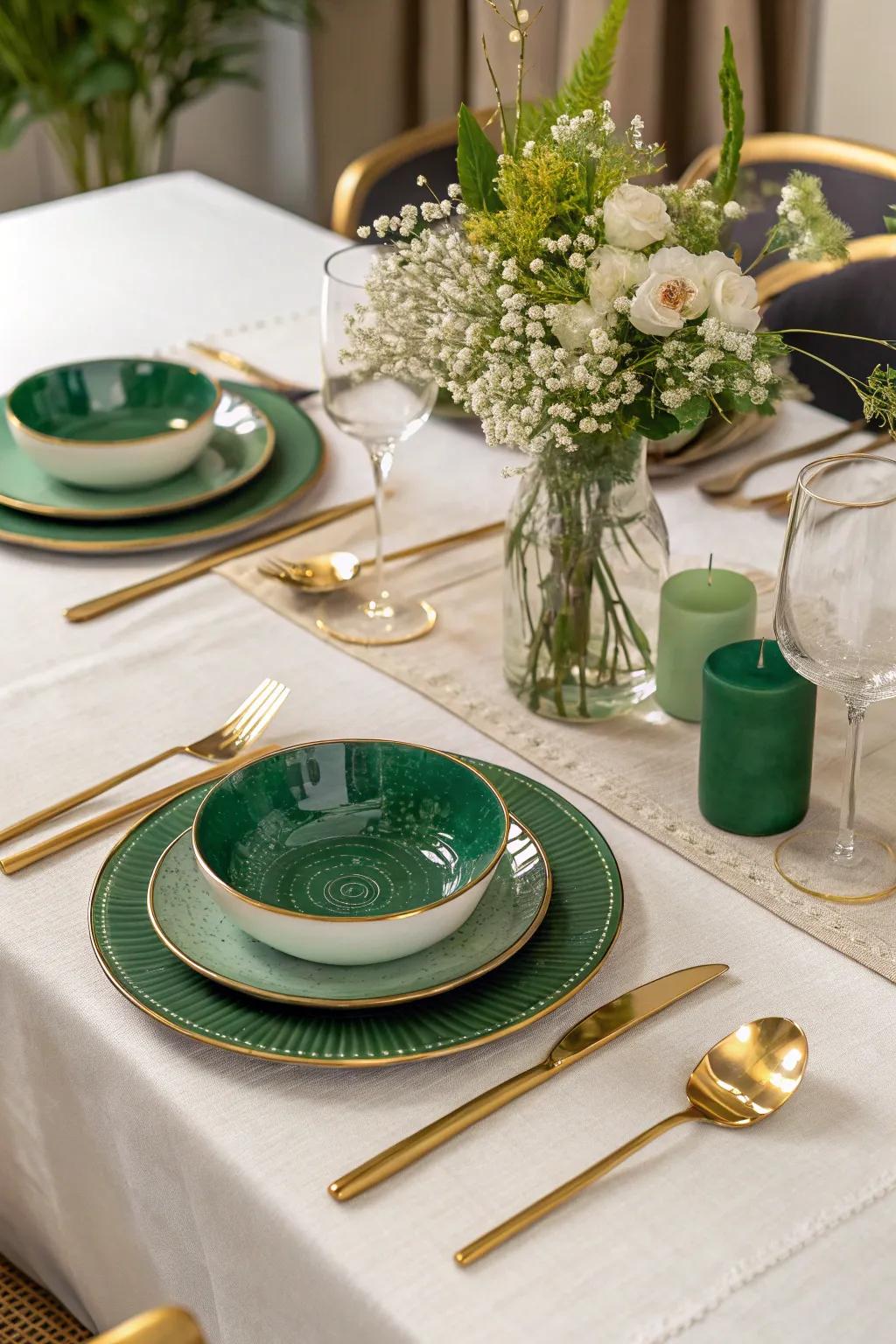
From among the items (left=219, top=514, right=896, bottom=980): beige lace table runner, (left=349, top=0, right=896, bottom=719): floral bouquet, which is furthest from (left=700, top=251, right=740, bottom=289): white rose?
(left=219, top=514, right=896, bottom=980): beige lace table runner

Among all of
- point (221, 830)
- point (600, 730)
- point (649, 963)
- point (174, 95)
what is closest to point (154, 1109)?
point (221, 830)

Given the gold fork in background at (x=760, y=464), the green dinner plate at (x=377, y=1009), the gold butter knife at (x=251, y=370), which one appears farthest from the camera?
the gold butter knife at (x=251, y=370)

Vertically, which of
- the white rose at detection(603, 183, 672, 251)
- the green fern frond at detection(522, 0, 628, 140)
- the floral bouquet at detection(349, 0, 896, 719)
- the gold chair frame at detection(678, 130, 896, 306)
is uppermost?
the green fern frond at detection(522, 0, 628, 140)

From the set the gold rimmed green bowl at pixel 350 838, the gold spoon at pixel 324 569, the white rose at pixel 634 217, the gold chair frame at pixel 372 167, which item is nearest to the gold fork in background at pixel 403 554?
the gold spoon at pixel 324 569

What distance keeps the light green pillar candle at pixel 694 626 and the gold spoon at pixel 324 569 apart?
293 mm

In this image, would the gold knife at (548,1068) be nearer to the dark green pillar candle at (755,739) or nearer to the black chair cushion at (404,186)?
the dark green pillar candle at (755,739)

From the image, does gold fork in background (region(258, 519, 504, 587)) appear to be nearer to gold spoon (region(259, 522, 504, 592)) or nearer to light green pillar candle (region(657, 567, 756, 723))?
gold spoon (region(259, 522, 504, 592))

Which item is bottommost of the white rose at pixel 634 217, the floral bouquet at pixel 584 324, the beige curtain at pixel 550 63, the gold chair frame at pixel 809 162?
the beige curtain at pixel 550 63

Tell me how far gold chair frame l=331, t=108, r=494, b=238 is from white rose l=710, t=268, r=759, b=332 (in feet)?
4.11

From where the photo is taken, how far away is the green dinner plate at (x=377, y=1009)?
78 centimetres

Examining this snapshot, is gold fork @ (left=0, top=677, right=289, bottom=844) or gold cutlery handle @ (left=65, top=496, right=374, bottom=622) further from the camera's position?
gold cutlery handle @ (left=65, top=496, right=374, bottom=622)

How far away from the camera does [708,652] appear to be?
105 cm

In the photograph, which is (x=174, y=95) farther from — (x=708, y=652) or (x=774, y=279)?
(x=708, y=652)

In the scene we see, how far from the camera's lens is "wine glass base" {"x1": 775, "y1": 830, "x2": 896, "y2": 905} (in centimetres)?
91
